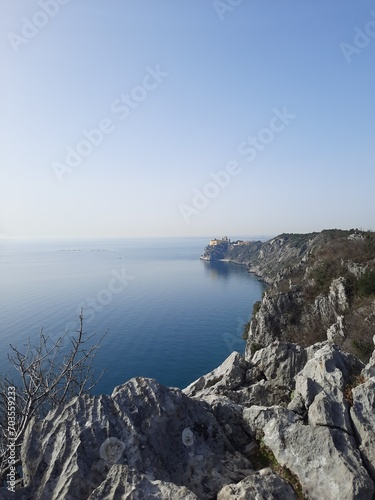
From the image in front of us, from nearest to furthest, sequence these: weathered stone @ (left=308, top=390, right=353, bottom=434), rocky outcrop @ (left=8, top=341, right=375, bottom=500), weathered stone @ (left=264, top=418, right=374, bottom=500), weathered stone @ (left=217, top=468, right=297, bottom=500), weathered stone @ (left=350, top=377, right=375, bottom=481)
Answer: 1. weathered stone @ (left=217, top=468, right=297, bottom=500)
2. rocky outcrop @ (left=8, top=341, right=375, bottom=500)
3. weathered stone @ (left=264, top=418, right=374, bottom=500)
4. weathered stone @ (left=350, top=377, right=375, bottom=481)
5. weathered stone @ (left=308, top=390, right=353, bottom=434)

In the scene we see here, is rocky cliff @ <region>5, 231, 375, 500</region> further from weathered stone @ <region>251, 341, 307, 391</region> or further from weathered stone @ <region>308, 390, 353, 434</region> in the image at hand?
weathered stone @ <region>251, 341, 307, 391</region>

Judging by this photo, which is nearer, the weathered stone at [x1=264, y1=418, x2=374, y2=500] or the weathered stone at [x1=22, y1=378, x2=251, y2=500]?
the weathered stone at [x1=264, y1=418, x2=374, y2=500]

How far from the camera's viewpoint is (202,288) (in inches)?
5143

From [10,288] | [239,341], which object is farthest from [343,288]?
[10,288]

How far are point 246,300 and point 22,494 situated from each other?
108858 millimetres

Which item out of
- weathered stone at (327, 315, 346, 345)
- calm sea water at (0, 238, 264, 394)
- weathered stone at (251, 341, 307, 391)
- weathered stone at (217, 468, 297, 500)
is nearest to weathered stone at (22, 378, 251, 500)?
weathered stone at (217, 468, 297, 500)

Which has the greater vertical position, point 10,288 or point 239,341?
point 10,288

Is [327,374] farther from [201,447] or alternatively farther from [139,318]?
[139,318]

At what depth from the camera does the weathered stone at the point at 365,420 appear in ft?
28.7

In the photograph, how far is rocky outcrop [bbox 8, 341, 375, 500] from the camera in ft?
25.4

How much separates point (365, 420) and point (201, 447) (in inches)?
199

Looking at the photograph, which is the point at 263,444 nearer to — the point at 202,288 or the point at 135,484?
the point at 135,484

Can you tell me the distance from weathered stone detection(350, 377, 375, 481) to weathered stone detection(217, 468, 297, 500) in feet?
8.06

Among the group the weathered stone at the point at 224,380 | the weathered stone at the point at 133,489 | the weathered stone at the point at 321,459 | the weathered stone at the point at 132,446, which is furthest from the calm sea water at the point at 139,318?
the weathered stone at the point at 133,489
